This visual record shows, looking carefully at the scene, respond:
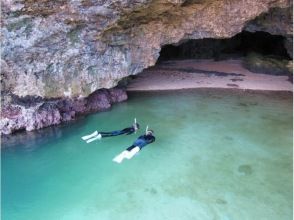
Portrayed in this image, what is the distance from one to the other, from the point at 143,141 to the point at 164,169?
119 cm

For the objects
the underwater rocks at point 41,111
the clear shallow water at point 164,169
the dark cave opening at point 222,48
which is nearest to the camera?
the clear shallow water at point 164,169

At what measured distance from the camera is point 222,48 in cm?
2020

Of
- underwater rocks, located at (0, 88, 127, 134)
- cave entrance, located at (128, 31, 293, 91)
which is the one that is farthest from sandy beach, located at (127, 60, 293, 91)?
underwater rocks, located at (0, 88, 127, 134)

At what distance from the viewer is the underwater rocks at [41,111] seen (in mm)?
10797

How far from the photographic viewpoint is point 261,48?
66.9ft

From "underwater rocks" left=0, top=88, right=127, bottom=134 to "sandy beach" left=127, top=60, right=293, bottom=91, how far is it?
270 cm

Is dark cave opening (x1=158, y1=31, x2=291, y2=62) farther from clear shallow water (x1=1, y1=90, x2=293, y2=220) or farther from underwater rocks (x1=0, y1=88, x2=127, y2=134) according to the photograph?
underwater rocks (x1=0, y1=88, x2=127, y2=134)

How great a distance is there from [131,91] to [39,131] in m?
4.89

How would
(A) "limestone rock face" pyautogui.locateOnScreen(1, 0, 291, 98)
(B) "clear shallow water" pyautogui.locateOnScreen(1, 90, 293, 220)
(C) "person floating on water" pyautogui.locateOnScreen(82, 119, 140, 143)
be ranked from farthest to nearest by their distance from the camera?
(C) "person floating on water" pyautogui.locateOnScreen(82, 119, 140, 143)
(A) "limestone rock face" pyautogui.locateOnScreen(1, 0, 291, 98)
(B) "clear shallow water" pyautogui.locateOnScreen(1, 90, 293, 220)

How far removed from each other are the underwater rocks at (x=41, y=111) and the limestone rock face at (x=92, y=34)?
0.88 ft

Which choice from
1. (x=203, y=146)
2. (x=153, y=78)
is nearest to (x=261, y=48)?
(x=153, y=78)

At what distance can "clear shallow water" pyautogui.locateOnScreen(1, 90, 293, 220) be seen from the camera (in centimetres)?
714

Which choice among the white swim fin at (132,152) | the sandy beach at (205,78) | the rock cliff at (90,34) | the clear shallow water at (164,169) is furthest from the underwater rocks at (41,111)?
the white swim fin at (132,152)

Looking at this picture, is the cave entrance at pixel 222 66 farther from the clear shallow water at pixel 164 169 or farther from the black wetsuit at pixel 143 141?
the black wetsuit at pixel 143 141
